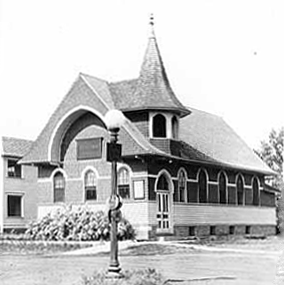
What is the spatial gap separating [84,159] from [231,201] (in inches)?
307

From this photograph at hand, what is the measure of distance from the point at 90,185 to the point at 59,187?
5.27ft

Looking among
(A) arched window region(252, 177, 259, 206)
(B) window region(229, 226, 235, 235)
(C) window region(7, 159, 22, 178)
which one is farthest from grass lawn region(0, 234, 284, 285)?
(C) window region(7, 159, 22, 178)

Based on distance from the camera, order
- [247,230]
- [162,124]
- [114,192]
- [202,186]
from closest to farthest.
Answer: [114,192], [162,124], [202,186], [247,230]

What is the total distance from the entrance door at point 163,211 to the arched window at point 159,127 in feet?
6.93

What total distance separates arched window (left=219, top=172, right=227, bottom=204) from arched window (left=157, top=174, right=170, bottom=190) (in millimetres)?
4488

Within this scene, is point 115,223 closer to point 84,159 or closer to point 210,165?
point 84,159

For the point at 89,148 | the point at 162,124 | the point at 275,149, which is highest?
the point at 162,124

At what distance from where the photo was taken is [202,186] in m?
28.6

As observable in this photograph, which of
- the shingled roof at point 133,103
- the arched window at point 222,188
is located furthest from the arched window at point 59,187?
the arched window at point 222,188

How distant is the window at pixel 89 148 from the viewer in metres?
25.5

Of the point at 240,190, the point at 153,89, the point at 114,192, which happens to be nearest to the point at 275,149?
the point at 153,89

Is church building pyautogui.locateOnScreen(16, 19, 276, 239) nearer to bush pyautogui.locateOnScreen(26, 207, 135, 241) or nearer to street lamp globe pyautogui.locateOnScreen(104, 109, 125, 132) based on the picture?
bush pyautogui.locateOnScreen(26, 207, 135, 241)

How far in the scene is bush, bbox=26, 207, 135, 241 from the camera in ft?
74.4

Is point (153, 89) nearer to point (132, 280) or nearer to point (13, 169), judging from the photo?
point (13, 169)
